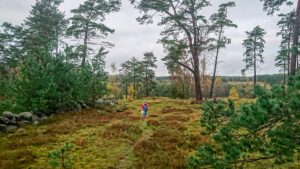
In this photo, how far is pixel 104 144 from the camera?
13.6 metres

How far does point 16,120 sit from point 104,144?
754 centimetres

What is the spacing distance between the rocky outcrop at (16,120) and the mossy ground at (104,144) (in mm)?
629

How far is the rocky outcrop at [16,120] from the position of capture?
1638 centimetres

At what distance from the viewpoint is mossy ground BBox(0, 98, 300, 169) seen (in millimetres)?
10820

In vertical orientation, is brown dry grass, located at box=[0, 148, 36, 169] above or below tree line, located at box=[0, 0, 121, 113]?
below

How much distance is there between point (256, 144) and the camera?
554 centimetres

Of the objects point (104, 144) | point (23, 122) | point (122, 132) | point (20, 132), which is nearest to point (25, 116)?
point (23, 122)

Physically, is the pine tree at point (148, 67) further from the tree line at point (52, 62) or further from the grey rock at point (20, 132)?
the grey rock at point (20, 132)

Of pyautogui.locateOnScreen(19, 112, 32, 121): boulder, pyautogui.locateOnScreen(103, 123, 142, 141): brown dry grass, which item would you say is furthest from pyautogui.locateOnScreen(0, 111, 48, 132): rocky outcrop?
pyautogui.locateOnScreen(103, 123, 142, 141): brown dry grass

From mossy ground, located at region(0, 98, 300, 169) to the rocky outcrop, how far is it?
0.63 meters

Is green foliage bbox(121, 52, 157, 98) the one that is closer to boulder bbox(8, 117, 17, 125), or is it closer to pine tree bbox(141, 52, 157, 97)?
pine tree bbox(141, 52, 157, 97)

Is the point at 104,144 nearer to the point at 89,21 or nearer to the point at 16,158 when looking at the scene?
the point at 16,158

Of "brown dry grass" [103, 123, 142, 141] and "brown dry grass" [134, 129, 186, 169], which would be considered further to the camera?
"brown dry grass" [103, 123, 142, 141]

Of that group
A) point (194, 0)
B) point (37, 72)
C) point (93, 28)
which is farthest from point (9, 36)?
point (194, 0)
